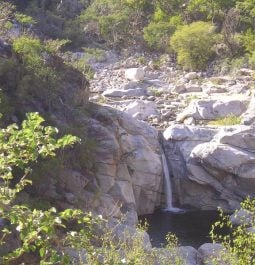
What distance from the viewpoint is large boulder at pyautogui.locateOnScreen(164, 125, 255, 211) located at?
1633cm

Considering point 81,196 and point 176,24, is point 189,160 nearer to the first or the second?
point 81,196

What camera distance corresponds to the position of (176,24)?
32844 millimetres

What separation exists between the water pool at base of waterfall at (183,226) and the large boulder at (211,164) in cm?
65

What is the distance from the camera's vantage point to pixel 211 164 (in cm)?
1650

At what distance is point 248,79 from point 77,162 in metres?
15.1

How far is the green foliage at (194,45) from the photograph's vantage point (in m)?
28.8

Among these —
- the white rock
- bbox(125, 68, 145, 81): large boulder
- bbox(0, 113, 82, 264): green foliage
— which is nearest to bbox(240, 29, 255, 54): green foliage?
the white rock

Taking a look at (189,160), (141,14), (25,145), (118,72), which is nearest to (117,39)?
(141,14)

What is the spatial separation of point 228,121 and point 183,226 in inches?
207

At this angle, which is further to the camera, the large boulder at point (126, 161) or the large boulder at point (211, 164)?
the large boulder at point (211, 164)

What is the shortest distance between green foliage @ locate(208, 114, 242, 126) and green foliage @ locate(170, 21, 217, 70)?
952 centimetres

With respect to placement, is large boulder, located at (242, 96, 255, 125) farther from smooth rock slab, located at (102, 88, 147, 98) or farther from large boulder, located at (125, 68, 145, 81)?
large boulder, located at (125, 68, 145, 81)

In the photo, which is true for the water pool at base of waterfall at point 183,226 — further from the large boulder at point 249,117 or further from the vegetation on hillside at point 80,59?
the large boulder at point 249,117

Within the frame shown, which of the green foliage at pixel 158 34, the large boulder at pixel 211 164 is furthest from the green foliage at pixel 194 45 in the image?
the large boulder at pixel 211 164
